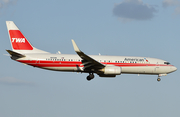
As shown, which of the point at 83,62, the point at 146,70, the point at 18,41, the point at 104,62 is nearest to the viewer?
the point at 83,62

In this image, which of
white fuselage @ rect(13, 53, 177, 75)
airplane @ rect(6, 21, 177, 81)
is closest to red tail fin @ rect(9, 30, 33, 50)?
airplane @ rect(6, 21, 177, 81)

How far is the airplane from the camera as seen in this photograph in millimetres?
49469

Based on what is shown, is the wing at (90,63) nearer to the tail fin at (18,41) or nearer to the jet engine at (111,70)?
the jet engine at (111,70)

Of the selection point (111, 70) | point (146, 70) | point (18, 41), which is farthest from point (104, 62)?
point (18, 41)

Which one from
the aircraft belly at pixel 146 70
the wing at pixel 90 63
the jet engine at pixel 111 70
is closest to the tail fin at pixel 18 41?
the wing at pixel 90 63

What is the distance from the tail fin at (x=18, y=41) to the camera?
51906mm

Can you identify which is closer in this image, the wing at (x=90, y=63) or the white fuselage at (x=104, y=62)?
the wing at (x=90, y=63)

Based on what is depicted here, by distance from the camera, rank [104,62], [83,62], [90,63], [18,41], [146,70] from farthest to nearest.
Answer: [146,70], [18,41], [104,62], [83,62], [90,63]

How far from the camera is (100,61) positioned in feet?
167

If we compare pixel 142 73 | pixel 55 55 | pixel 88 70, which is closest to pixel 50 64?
pixel 55 55

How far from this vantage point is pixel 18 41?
52.3 metres

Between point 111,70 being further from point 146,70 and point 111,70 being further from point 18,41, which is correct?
point 18,41

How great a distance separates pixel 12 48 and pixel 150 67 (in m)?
20.6

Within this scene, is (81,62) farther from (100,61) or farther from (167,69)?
(167,69)
